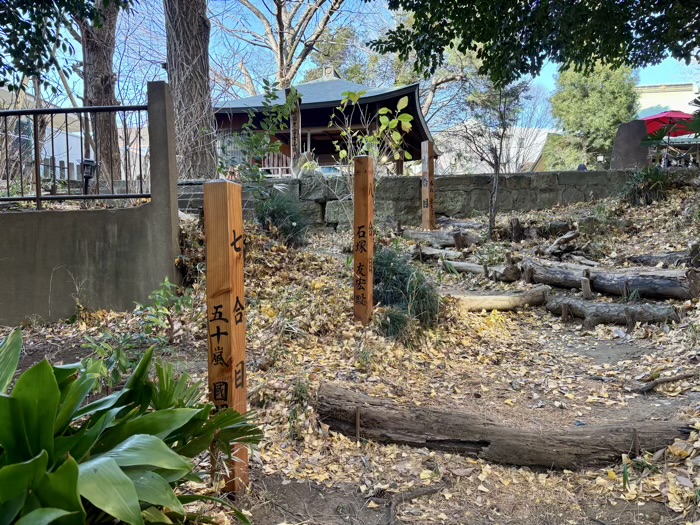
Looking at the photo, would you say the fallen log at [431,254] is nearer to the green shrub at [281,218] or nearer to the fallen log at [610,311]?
the green shrub at [281,218]

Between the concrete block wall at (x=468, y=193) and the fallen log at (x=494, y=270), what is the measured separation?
2.81 metres

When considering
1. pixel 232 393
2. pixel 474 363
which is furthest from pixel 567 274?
pixel 232 393

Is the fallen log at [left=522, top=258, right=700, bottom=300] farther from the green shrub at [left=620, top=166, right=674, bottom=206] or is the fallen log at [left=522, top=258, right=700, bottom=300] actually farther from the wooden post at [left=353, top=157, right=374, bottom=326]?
the green shrub at [left=620, top=166, right=674, bottom=206]

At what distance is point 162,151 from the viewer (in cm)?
555

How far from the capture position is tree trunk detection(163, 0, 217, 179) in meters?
8.12

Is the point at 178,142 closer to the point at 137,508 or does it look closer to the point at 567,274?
the point at 567,274

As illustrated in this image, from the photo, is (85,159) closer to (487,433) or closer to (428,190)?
(428,190)

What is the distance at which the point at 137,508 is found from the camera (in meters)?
1.40

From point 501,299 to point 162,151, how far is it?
13.1 feet

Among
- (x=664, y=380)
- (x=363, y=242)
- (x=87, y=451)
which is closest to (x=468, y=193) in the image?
(x=363, y=242)

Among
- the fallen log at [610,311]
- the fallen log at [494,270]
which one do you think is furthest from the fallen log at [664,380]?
the fallen log at [494,270]

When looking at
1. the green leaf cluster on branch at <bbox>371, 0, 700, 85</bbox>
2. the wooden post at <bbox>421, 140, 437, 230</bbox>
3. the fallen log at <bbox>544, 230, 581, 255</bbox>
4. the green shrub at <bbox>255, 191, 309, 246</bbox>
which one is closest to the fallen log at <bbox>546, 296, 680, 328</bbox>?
the fallen log at <bbox>544, 230, 581, 255</bbox>

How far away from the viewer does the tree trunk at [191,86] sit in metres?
8.12

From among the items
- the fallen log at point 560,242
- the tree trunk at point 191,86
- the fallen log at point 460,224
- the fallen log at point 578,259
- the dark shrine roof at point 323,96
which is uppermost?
the dark shrine roof at point 323,96
